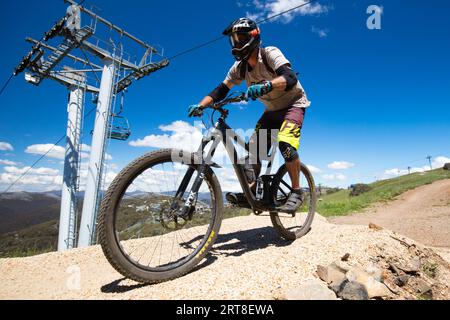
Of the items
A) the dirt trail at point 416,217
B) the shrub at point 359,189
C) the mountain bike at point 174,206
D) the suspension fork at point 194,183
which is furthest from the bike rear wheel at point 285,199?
the shrub at point 359,189

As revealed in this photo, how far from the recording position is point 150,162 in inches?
118

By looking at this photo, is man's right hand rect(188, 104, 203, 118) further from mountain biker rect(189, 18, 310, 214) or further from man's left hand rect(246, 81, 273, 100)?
man's left hand rect(246, 81, 273, 100)

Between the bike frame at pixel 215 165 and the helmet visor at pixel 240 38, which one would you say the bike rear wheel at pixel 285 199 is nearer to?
the bike frame at pixel 215 165

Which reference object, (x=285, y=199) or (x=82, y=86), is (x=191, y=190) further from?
(x=82, y=86)

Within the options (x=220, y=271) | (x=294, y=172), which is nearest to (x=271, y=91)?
(x=294, y=172)

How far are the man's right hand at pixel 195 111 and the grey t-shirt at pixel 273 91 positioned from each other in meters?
1.14

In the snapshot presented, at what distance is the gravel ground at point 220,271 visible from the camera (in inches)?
104

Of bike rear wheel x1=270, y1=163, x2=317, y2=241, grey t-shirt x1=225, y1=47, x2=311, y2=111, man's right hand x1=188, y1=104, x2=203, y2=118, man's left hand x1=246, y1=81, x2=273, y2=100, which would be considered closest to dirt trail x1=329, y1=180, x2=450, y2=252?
bike rear wheel x1=270, y1=163, x2=317, y2=241

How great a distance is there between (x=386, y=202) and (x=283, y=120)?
1772cm

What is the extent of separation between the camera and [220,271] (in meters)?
3.11

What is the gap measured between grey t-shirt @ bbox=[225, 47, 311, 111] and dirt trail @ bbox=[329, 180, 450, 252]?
635 cm

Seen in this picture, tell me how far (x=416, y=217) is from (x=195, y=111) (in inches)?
526

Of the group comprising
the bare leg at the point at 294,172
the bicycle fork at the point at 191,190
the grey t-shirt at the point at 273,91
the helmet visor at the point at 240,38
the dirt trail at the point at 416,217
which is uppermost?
the helmet visor at the point at 240,38

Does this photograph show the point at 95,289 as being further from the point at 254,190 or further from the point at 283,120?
the point at 283,120
